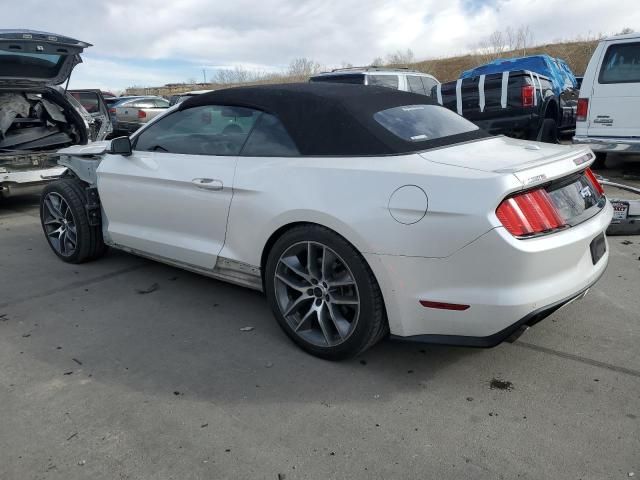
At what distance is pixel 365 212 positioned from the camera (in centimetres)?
276

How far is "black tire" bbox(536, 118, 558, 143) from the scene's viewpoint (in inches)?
369

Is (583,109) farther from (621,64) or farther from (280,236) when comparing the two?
(280,236)

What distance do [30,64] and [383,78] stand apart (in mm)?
6676

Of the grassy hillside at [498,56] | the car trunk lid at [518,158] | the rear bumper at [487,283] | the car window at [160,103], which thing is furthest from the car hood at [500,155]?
the grassy hillside at [498,56]

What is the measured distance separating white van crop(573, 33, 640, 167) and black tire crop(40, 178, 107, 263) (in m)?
6.73

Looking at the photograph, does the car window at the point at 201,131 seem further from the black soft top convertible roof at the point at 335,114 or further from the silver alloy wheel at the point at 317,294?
the silver alloy wheel at the point at 317,294

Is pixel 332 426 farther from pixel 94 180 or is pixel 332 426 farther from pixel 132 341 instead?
pixel 94 180

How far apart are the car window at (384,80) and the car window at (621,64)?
4262 millimetres

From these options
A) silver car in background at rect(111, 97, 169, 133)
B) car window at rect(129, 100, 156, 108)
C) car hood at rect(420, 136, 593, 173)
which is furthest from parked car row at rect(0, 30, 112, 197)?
car window at rect(129, 100, 156, 108)

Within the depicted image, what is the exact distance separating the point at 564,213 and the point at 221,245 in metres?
2.09

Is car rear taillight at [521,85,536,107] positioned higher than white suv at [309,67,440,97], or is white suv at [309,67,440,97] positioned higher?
white suv at [309,67,440,97]

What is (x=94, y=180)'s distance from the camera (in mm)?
4762

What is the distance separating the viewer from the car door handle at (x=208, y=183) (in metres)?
3.47

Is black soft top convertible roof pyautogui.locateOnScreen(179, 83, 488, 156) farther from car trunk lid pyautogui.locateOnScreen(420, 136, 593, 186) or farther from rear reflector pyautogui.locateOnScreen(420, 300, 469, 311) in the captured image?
rear reflector pyautogui.locateOnScreen(420, 300, 469, 311)
